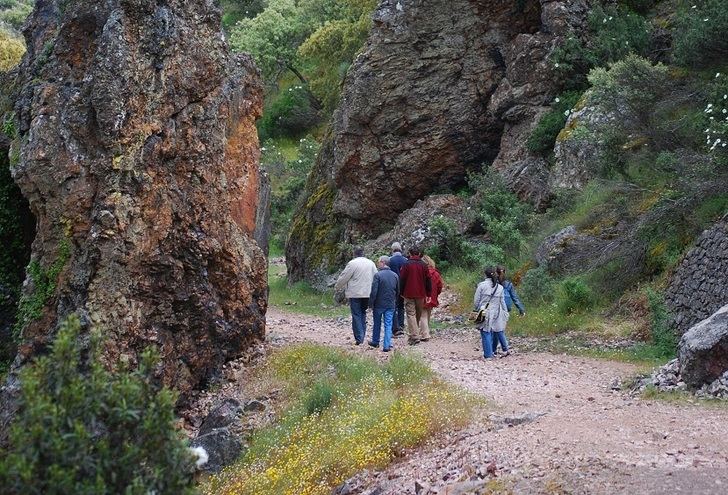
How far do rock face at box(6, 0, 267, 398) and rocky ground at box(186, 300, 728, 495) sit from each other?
8.46ft

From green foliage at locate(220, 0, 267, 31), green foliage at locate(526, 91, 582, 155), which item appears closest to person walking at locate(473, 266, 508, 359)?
green foliage at locate(526, 91, 582, 155)

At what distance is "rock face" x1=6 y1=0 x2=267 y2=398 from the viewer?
44.5 feet

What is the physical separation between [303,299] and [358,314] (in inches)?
430

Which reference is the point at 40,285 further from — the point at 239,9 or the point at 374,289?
the point at 239,9

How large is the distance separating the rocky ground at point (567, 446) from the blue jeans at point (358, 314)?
3.08 meters

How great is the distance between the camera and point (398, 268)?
648 inches

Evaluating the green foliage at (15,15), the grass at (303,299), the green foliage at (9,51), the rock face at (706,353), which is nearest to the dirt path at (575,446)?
the rock face at (706,353)

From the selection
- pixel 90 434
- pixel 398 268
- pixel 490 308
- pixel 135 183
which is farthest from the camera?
pixel 398 268

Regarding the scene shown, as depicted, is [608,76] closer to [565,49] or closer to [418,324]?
[565,49]

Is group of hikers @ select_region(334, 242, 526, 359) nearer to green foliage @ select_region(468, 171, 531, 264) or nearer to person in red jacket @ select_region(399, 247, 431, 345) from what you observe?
person in red jacket @ select_region(399, 247, 431, 345)

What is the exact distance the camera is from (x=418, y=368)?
1273 centimetres

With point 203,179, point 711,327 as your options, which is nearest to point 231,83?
point 203,179

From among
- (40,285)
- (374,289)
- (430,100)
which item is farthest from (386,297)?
(430,100)

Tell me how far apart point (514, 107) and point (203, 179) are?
13667 millimetres
